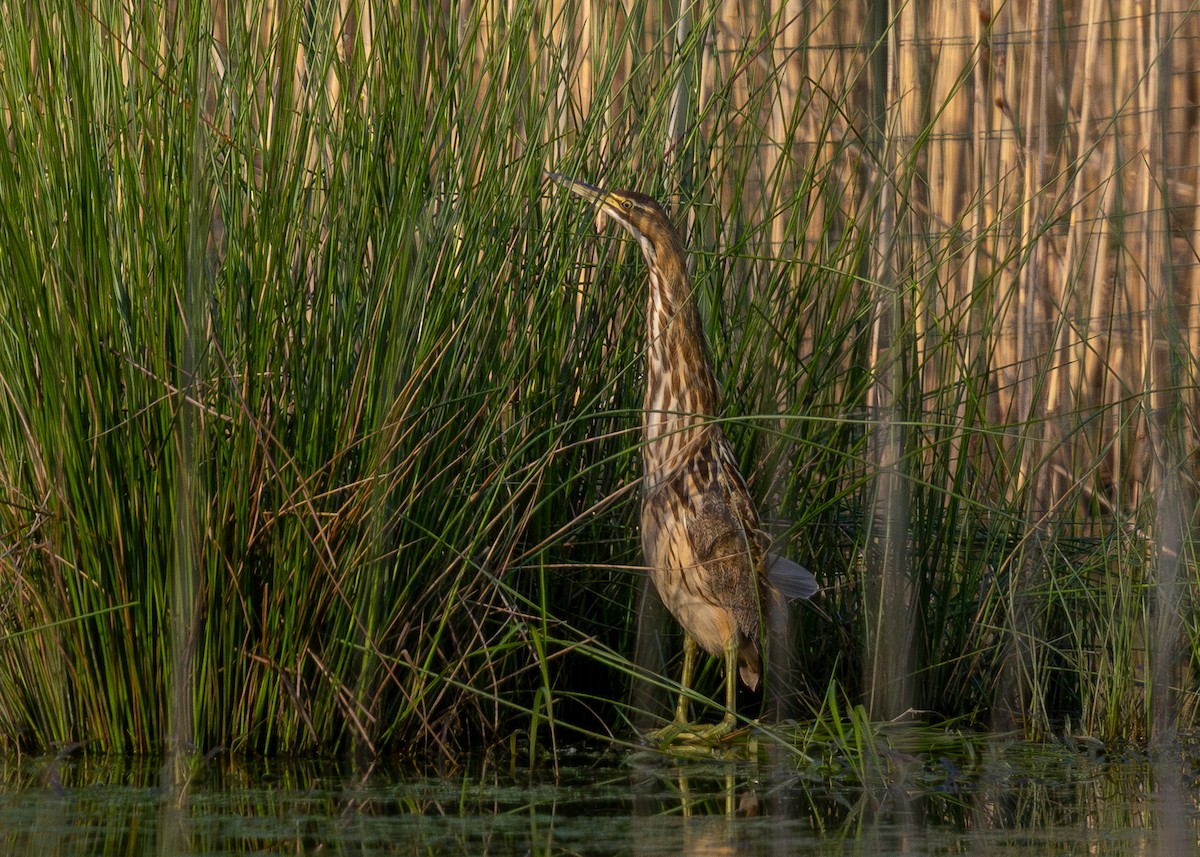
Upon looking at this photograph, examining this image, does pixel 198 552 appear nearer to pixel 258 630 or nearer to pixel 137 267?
pixel 258 630

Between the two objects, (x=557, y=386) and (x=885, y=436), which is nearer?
(x=557, y=386)

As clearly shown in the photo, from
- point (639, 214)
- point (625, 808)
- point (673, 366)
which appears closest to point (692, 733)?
point (625, 808)

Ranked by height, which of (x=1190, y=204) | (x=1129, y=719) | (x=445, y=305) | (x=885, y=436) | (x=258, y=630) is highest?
(x=1190, y=204)

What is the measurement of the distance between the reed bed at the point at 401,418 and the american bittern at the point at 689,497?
0.11 metres

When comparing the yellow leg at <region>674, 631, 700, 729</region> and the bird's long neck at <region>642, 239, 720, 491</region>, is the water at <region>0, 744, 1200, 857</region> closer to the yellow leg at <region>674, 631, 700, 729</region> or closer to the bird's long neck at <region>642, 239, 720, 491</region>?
the yellow leg at <region>674, 631, 700, 729</region>

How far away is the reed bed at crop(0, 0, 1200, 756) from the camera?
2861 mm

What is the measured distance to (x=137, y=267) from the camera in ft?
9.43

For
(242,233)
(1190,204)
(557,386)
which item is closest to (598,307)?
(557,386)

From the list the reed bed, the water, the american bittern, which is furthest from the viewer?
the american bittern

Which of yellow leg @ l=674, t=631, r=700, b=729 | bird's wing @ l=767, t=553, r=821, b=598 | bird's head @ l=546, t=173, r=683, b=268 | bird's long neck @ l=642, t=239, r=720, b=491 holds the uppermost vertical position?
bird's head @ l=546, t=173, r=683, b=268

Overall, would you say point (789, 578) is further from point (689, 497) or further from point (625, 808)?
point (625, 808)

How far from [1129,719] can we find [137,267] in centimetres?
207

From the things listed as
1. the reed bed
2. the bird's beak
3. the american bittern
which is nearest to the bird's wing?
the american bittern

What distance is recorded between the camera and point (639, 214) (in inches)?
128
